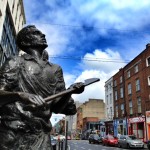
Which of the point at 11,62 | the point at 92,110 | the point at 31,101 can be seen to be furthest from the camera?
the point at 92,110

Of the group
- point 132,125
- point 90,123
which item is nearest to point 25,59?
point 132,125

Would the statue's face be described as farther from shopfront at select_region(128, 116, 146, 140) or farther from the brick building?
shopfront at select_region(128, 116, 146, 140)

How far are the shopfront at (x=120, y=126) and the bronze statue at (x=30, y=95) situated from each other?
41.5 meters

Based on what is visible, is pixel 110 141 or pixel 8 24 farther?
pixel 110 141

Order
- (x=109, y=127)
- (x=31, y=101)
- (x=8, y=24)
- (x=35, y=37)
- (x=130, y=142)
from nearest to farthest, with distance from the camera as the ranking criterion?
(x=31, y=101) → (x=35, y=37) → (x=130, y=142) → (x=8, y=24) → (x=109, y=127)

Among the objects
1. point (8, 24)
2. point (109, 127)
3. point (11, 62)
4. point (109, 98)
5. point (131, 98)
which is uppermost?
point (8, 24)

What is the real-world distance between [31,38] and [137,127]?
37.0 metres

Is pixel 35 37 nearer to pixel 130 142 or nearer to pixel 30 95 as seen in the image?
pixel 30 95

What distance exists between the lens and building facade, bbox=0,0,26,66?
A: 25.5 meters

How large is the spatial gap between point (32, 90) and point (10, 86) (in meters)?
0.19

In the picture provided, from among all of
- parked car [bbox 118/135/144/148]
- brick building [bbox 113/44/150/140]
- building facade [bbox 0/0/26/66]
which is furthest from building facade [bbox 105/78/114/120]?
building facade [bbox 0/0/26/66]

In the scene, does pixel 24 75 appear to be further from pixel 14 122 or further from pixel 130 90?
pixel 130 90

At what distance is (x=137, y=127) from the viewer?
37.6 meters

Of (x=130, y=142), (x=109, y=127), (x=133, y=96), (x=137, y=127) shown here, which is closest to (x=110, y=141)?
(x=137, y=127)
